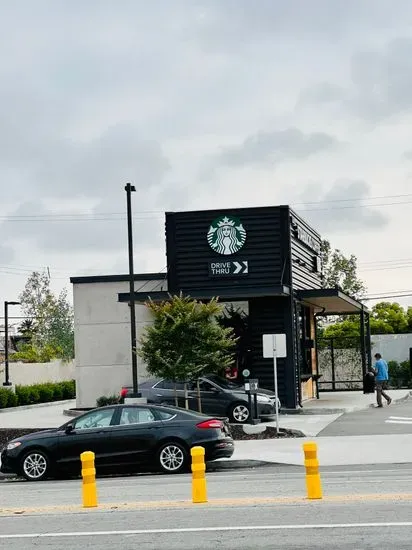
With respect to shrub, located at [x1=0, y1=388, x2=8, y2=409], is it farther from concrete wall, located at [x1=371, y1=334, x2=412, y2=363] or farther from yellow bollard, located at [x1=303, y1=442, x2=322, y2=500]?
yellow bollard, located at [x1=303, y1=442, x2=322, y2=500]

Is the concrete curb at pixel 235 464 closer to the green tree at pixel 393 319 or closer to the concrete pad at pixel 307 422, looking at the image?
the concrete pad at pixel 307 422

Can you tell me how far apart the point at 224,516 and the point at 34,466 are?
8.90 metres

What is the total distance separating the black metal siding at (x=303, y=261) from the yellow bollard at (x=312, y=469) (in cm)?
2254

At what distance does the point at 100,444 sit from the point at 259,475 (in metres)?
3.23

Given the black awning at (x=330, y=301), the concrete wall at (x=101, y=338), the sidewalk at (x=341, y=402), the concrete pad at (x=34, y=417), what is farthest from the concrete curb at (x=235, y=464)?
the concrete wall at (x=101, y=338)

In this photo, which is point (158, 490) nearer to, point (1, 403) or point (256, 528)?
point (256, 528)

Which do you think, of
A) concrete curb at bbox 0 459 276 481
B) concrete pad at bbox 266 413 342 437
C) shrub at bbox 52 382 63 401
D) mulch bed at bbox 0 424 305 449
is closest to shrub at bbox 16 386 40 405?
shrub at bbox 52 382 63 401

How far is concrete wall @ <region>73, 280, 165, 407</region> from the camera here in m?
38.5

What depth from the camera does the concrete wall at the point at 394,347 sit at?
56.2 metres

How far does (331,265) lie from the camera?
71.5 meters

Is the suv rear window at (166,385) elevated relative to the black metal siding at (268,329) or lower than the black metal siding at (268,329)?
lower

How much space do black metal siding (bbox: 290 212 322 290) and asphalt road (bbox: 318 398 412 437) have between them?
524cm

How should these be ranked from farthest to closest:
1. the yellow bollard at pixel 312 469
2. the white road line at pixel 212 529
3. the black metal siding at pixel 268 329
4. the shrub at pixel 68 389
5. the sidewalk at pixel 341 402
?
the shrub at pixel 68 389 → the black metal siding at pixel 268 329 → the sidewalk at pixel 341 402 → the yellow bollard at pixel 312 469 → the white road line at pixel 212 529

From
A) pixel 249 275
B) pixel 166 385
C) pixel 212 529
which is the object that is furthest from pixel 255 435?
pixel 212 529
